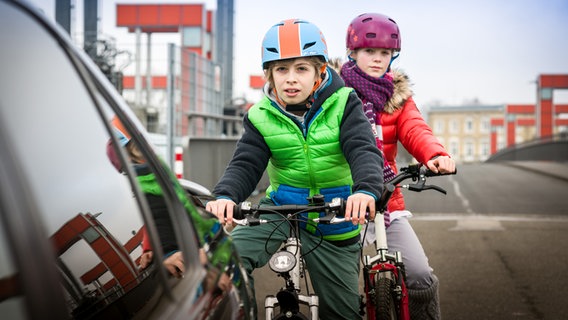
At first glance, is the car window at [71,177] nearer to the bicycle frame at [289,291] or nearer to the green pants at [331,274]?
the bicycle frame at [289,291]

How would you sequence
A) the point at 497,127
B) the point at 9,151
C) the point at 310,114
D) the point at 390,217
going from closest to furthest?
the point at 9,151, the point at 310,114, the point at 390,217, the point at 497,127

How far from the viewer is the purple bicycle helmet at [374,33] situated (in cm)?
445

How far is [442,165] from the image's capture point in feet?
12.2

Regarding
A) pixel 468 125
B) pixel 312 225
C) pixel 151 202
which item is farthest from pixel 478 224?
pixel 468 125

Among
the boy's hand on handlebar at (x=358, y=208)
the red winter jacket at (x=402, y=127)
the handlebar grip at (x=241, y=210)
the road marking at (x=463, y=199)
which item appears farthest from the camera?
the road marking at (x=463, y=199)

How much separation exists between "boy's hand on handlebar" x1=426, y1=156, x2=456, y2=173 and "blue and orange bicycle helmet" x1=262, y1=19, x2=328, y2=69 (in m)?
0.86

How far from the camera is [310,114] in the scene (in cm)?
331

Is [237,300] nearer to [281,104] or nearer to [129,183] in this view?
[129,183]

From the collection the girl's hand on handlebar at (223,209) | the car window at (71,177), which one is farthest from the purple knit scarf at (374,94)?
the car window at (71,177)

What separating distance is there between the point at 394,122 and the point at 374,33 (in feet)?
1.76

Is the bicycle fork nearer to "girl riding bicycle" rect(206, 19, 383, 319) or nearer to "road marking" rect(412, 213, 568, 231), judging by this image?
"girl riding bicycle" rect(206, 19, 383, 319)

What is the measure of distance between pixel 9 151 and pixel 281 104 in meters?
2.42

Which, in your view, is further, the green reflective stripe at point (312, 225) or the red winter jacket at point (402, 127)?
the red winter jacket at point (402, 127)

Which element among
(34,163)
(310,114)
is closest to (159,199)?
(34,163)
